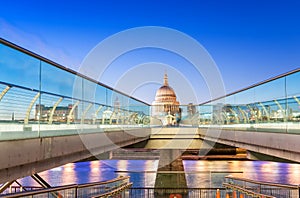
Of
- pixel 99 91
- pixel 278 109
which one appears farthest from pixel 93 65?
pixel 278 109

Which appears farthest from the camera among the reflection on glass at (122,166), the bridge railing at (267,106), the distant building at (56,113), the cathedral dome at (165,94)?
the cathedral dome at (165,94)

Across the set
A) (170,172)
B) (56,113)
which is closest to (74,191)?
(56,113)

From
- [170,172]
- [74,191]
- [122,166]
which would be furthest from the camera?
[122,166]

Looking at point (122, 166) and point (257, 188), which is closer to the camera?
point (257, 188)

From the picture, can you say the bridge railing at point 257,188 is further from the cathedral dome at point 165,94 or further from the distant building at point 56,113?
the cathedral dome at point 165,94

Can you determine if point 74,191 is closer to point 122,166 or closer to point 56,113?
point 56,113

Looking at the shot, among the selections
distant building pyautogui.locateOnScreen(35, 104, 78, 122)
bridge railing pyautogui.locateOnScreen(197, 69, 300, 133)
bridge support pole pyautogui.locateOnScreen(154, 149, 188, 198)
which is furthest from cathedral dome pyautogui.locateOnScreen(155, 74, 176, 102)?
distant building pyautogui.locateOnScreen(35, 104, 78, 122)

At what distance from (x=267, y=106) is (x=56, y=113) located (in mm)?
5227

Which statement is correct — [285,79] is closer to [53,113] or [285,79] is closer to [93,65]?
[53,113]

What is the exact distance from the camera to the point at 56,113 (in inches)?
233

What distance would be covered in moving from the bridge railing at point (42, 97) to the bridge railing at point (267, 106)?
13.9ft

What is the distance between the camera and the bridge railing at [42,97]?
4.17 m

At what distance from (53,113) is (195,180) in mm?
21788

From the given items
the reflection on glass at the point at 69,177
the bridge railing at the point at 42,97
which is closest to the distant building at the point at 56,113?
the bridge railing at the point at 42,97
